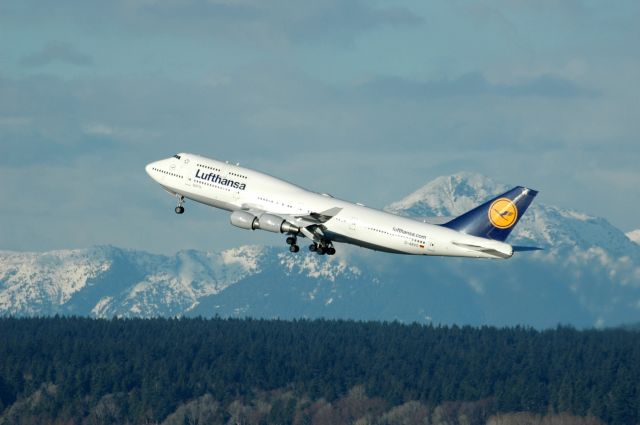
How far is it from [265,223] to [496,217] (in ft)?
64.0

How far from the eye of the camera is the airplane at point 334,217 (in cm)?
12162

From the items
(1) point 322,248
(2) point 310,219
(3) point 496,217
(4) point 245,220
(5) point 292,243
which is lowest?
(1) point 322,248

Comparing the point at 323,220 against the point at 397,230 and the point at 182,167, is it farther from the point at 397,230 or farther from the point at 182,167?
the point at 182,167

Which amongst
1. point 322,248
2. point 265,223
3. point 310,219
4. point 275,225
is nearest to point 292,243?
point 322,248

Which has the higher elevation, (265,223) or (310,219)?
(310,219)

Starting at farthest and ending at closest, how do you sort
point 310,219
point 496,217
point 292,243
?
point 292,243, point 310,219, point 496,217

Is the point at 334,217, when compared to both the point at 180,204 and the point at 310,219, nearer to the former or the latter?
the point at 310,219

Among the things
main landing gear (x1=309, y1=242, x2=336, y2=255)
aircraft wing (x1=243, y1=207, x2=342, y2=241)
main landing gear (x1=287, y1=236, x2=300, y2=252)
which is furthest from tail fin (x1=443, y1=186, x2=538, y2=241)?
main landing gear (x1=287, y1=236, x2=300, y2=252)

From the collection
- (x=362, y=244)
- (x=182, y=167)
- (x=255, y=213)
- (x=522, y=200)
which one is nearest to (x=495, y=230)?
(x=522, y=200)

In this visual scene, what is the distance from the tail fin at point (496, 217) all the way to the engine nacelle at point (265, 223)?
13.3 m

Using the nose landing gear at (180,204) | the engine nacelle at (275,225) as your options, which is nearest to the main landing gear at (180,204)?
the nose landing gear at (180,204)

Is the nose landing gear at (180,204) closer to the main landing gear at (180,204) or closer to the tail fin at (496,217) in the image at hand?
the main landing gear at (180,204)

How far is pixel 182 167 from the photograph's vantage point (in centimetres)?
13175

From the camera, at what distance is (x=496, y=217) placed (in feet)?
402
